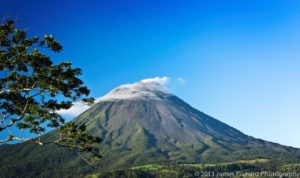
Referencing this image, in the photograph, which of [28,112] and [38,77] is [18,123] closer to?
[28,112]

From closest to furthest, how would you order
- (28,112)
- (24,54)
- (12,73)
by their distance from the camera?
(24,54) → (12,73) → (28,112)

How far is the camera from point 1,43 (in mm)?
22594

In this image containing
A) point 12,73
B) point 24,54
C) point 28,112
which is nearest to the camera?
point 24,54

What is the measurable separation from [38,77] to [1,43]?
10.4 feet

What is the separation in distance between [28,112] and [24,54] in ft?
16.5

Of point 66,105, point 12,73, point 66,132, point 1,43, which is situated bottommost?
point 66,132

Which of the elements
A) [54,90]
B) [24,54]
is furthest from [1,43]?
[54,90]

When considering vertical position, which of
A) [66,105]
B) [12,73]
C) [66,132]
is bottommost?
[66,132]

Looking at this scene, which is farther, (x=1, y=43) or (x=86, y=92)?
(x=86, y=92)

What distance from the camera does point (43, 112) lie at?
24.5 metres

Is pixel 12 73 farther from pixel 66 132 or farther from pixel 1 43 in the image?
pixel 66 132

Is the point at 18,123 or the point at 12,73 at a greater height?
the point at 12,73

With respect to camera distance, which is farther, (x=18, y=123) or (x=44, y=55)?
(x=18, y=123)

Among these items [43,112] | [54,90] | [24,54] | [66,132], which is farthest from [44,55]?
[66,132]
